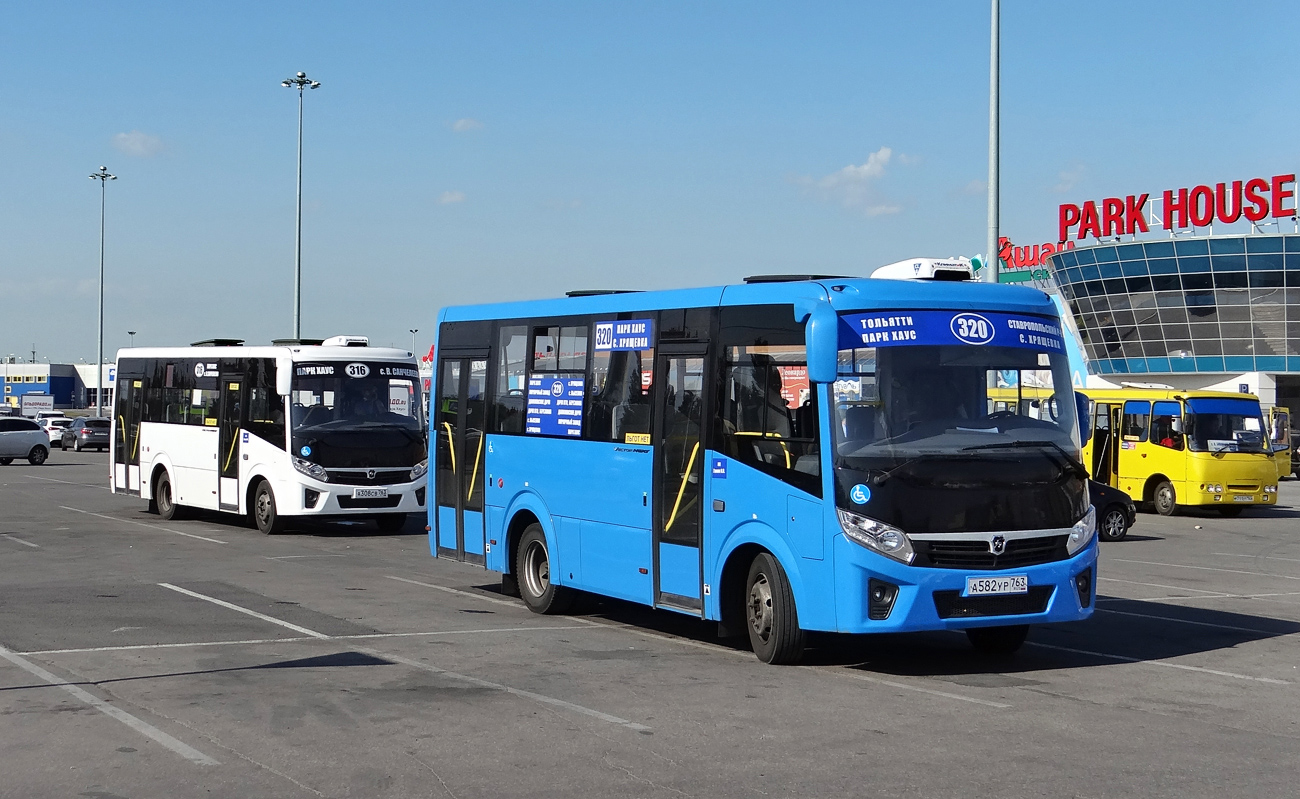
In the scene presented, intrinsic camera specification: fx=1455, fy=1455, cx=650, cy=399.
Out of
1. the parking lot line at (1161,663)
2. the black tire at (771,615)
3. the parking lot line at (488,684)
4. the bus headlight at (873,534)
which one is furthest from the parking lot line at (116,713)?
the parking lot line at (1161,663)

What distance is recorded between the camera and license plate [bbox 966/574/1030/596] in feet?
32.7

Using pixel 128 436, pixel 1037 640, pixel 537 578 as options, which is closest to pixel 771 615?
pixel 1037 640

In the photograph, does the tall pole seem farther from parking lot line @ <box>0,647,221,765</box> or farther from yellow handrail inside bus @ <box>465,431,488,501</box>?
parking lot line @ <box>0,647,221,765</box>

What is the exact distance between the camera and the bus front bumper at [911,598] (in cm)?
977

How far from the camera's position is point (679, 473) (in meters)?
11.5

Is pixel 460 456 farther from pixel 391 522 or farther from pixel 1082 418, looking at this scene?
pixel 391 522

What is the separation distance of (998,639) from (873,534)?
2.14 m

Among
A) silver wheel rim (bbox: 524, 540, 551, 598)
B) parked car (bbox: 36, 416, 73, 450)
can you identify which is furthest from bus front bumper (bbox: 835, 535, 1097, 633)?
parked car (bbox: 36, 416, 73, 450)

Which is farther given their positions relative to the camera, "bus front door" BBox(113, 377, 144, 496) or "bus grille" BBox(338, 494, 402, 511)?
"bus front door" BBox(113, 377, 144, 496)

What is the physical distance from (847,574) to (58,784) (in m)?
5.09

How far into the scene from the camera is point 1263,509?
108 feet

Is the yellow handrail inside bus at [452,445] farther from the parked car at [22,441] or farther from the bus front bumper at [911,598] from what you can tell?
the parked car at [22,441]

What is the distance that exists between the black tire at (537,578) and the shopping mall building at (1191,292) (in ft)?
173

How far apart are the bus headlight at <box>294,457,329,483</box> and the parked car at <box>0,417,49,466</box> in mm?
33961
